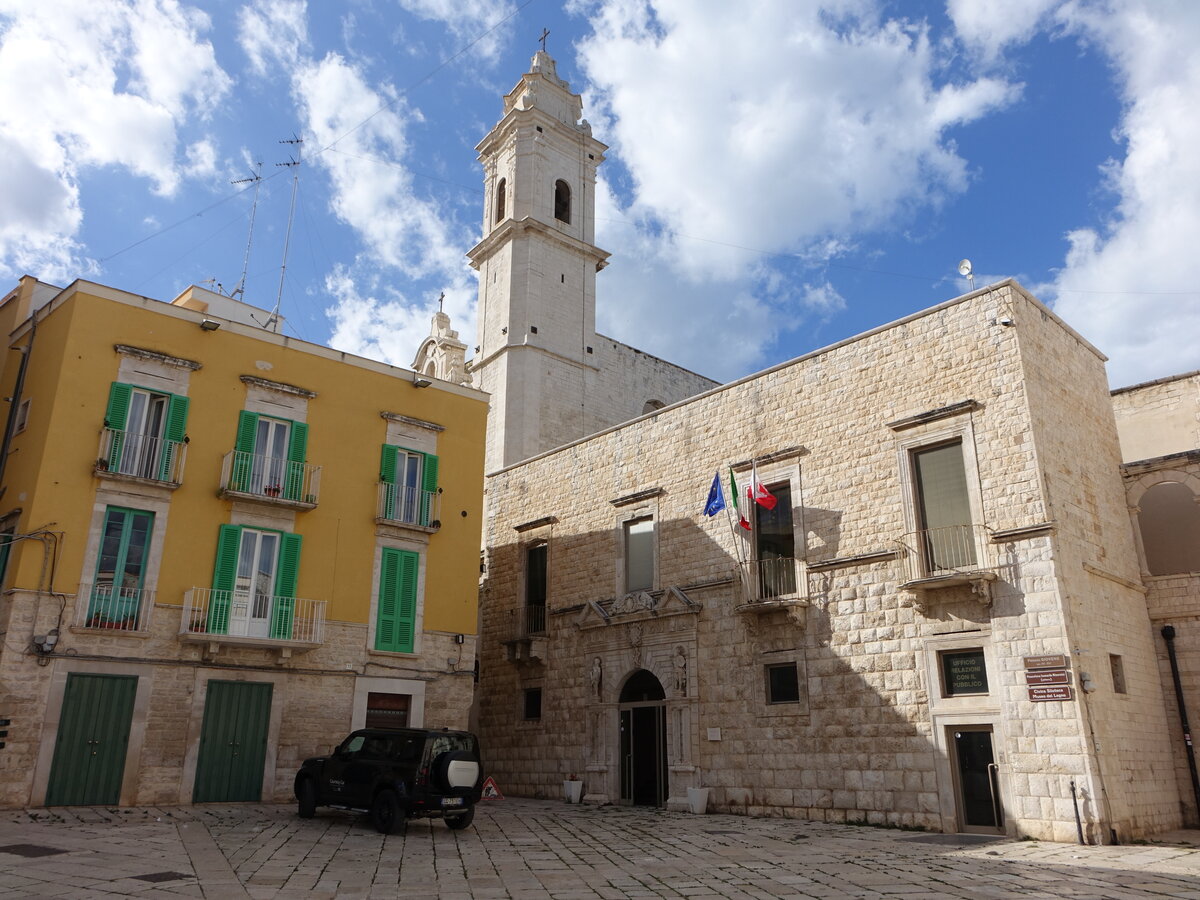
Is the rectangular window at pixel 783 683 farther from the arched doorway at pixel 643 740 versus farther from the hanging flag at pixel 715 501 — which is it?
the hanging flag at pixel 715 501

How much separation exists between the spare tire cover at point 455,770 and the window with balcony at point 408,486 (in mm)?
6386

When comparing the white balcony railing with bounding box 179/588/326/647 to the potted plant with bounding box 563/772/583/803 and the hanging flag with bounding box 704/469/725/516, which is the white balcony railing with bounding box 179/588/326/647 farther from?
the hanging flag with bounding box 704/469/725/516

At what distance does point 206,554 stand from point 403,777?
5.94 meters

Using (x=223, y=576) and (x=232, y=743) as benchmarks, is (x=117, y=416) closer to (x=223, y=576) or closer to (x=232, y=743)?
(x=223, y=576)

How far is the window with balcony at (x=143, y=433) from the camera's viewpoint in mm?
14578

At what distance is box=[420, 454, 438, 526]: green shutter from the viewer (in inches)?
703

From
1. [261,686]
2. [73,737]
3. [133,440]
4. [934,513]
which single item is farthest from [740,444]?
[73,737]

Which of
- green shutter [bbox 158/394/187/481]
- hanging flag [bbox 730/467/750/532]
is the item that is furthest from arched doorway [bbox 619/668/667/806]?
green shutter [bbox 158/394/187/481]

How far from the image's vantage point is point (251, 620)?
15.2 metres

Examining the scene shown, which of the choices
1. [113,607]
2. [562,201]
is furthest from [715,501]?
[562,201]

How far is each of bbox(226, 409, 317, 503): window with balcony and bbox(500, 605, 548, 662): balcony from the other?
616 cm

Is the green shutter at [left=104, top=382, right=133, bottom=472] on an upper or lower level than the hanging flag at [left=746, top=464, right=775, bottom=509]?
upper

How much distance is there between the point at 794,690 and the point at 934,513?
374cm

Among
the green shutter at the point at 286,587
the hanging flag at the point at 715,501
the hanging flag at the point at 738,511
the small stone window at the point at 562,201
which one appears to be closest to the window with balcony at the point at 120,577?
the green shutter at the point at 286,587
